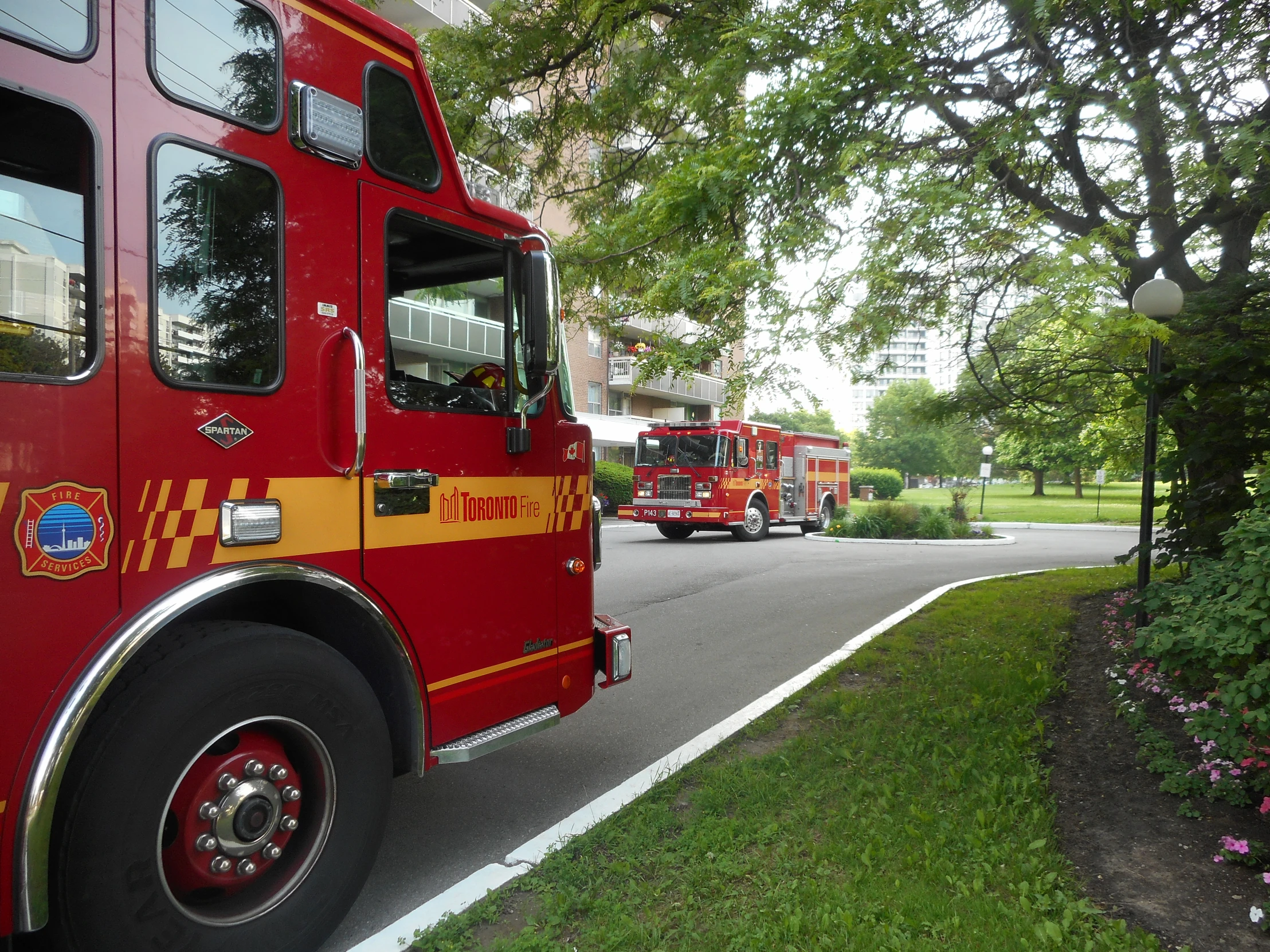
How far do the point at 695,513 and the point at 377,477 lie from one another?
16.6 meters

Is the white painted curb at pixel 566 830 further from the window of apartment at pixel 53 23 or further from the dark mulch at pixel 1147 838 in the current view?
the window of apartment at pixel 53 23

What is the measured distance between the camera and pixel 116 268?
2.47m

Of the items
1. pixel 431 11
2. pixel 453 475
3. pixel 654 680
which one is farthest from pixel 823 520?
pixel 453 475

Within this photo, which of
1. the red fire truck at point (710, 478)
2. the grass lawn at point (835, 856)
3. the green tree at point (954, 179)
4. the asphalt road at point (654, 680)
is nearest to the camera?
the grass lawn at point (835, 856)

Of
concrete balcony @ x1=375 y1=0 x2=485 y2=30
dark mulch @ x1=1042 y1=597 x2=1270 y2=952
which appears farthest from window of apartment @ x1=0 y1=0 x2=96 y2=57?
concrete balcony @ x1=375 y1=0 x2=485 y2=30

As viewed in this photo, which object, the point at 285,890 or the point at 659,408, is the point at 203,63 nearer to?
the point at 285,890

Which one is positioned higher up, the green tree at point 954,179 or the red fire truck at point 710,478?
the green tree at point 954,179

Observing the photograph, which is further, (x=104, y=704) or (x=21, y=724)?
(x=104, y=704)

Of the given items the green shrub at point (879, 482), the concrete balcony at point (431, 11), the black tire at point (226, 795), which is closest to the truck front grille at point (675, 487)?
the concrete balcony at point (431, 11)

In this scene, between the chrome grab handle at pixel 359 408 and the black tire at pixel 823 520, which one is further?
the black tire at pixel 823 520

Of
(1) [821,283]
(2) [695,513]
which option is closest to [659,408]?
(2) [695,513]

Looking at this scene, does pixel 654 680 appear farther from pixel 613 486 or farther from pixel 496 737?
pixel 613 486

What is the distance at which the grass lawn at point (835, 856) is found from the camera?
2.93 m

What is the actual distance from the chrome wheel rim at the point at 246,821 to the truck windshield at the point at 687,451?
17055mm
